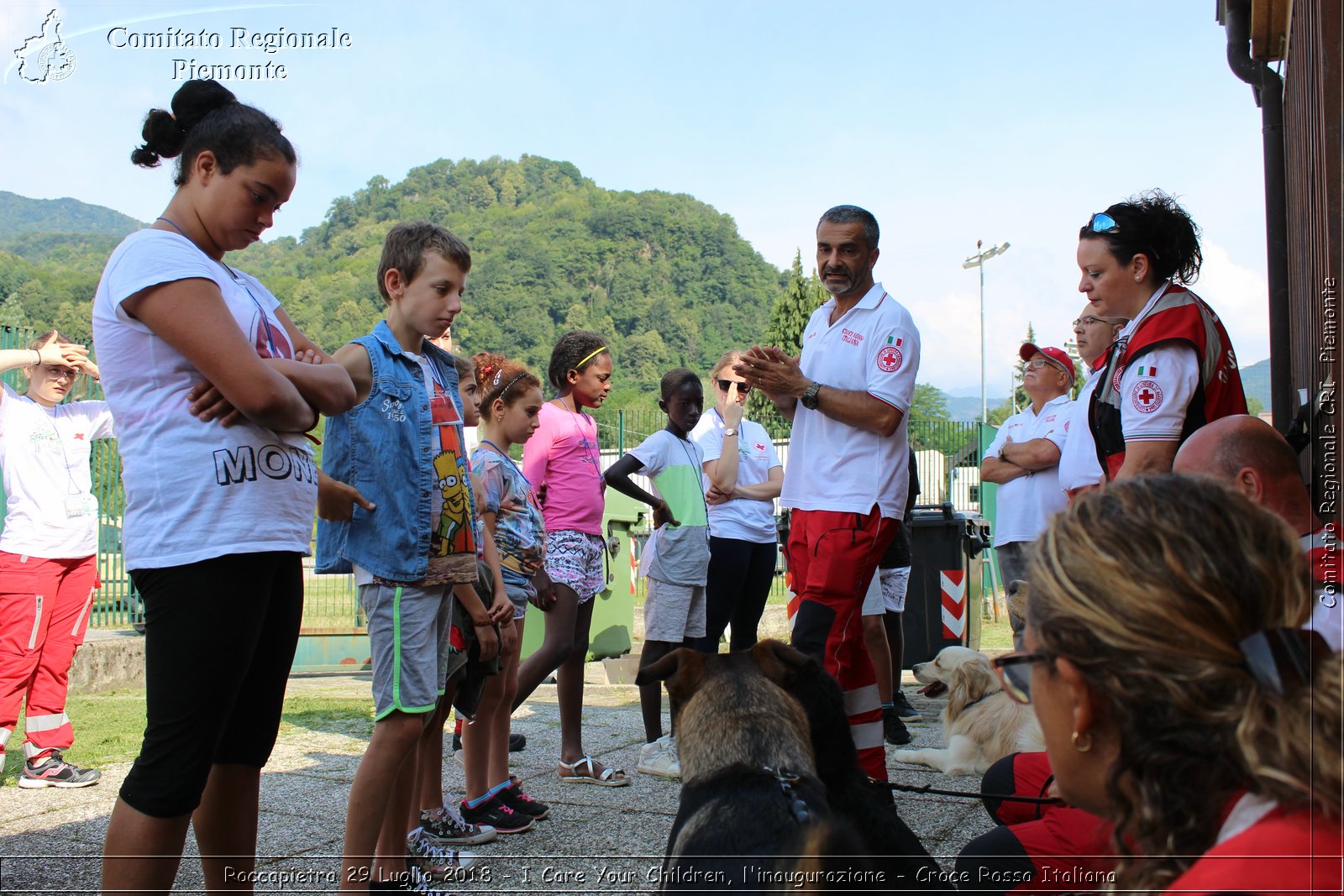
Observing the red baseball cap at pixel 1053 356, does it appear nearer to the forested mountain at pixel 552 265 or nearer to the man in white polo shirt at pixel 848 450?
the man in white polo shirt at pixel 848 450

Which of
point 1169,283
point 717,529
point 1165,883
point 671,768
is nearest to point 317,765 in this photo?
point 671,768

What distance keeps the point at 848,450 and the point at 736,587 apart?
259cm

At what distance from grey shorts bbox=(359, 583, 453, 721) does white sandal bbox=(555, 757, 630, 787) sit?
2.14 metres

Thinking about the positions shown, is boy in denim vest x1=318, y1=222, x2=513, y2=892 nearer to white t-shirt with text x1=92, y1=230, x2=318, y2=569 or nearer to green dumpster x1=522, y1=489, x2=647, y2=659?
white t-shirt with text x1=92, y1=230, x2=318, y2=569

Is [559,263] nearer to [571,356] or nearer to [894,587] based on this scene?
[894,587]

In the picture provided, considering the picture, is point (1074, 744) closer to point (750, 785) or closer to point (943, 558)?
point (750, 785)

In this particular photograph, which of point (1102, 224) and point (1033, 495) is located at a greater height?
point (1102, 224)

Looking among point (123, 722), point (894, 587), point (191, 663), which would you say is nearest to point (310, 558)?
point (123, 722)

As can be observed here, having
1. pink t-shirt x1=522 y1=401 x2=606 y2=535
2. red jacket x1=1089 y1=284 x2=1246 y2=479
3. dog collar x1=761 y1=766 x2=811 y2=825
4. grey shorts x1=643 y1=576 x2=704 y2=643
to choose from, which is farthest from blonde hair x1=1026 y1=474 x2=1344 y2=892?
grey shorts x1=643 y1=576 x2=704 y2=643

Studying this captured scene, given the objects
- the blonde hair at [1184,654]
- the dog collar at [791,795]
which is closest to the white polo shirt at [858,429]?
the dog collar at [791,795]

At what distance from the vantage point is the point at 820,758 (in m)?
2.88

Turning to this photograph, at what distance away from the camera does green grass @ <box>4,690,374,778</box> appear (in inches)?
228

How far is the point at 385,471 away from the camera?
3188mm

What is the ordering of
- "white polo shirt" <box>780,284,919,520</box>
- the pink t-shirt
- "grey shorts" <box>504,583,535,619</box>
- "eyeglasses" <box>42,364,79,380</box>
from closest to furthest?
"white polo shirt" <box>780,284,919,520</box>
"grey shorts" <box>504,583,535,619</box>
the pink t-shirt
"eyeglasses" <box>42,364,79,380</box>
